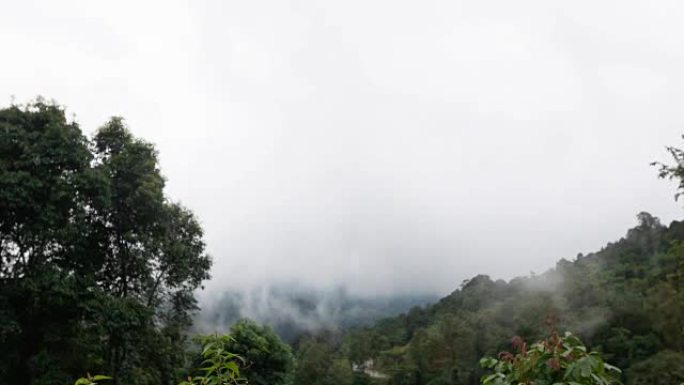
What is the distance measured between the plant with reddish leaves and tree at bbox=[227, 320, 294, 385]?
19407 mm

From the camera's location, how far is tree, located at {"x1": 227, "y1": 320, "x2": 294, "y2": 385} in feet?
69.2

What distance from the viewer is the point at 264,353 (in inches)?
868

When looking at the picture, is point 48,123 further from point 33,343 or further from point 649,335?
point 649,335

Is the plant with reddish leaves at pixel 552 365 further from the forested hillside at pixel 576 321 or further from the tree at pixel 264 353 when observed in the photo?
the tree at pixel 264 353

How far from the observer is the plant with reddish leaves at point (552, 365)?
74.3 inches

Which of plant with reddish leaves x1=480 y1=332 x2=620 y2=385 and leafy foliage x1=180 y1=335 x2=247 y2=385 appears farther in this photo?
leafy foliage x1=180 y1=335 x2=247 y2=385

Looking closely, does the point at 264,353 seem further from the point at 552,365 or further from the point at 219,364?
the point at 552,365

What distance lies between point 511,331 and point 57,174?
35084 mm

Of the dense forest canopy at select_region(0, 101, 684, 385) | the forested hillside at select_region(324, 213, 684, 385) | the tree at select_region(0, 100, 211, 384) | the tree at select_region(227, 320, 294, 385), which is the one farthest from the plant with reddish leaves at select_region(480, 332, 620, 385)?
the tree at select_region(227, 320, 294, 385)

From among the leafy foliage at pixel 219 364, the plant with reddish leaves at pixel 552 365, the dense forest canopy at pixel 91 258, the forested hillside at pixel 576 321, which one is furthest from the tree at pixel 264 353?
the plant with reddish leaves at pixel 552 365

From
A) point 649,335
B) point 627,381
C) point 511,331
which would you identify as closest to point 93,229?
point 627,381

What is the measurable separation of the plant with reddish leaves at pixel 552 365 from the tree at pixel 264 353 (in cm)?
1941

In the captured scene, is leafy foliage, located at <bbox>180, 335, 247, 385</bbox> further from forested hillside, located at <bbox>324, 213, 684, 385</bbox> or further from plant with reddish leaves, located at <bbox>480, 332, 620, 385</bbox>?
forested hillside, located at <bbox>324, 213, 684, 385</bbox>

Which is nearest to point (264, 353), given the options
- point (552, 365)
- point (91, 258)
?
point (91, 258)
